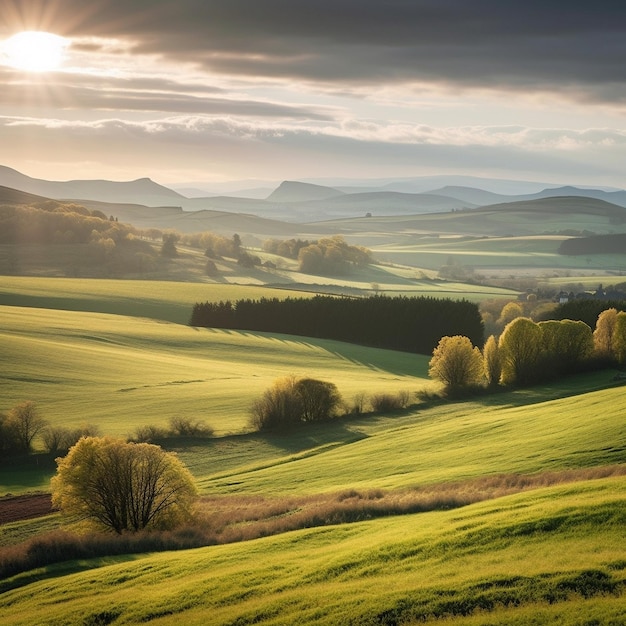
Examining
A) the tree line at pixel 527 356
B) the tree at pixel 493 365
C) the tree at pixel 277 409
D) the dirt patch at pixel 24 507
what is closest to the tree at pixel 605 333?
the tree line at pixel 527 356

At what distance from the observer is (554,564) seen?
2161 centimetres

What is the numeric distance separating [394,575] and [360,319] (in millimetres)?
103204

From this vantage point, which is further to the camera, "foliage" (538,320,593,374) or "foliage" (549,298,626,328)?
"foliage" (549,298,626,328)

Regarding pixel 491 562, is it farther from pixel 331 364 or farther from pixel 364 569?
pixel 331 364

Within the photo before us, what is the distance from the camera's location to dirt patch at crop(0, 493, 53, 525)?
148 feet

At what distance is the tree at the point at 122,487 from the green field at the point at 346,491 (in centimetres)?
344

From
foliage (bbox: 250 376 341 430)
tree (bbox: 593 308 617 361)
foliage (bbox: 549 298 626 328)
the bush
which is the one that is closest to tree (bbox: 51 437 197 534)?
foliage (bbox: 250 376 341 430)

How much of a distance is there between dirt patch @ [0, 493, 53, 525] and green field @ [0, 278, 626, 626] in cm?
226

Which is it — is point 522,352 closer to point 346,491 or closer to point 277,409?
point 277,409

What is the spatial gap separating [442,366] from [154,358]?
112ft

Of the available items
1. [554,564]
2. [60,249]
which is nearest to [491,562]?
[554,564]

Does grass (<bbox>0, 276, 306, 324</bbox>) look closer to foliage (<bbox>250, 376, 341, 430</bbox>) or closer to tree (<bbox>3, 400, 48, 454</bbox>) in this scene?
foliage (<bbox>250, 376, 341, 430</bbox>)

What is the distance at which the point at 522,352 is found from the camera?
269ft

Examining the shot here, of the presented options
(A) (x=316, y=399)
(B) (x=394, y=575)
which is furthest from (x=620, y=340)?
(B) (x=394, y=575)
